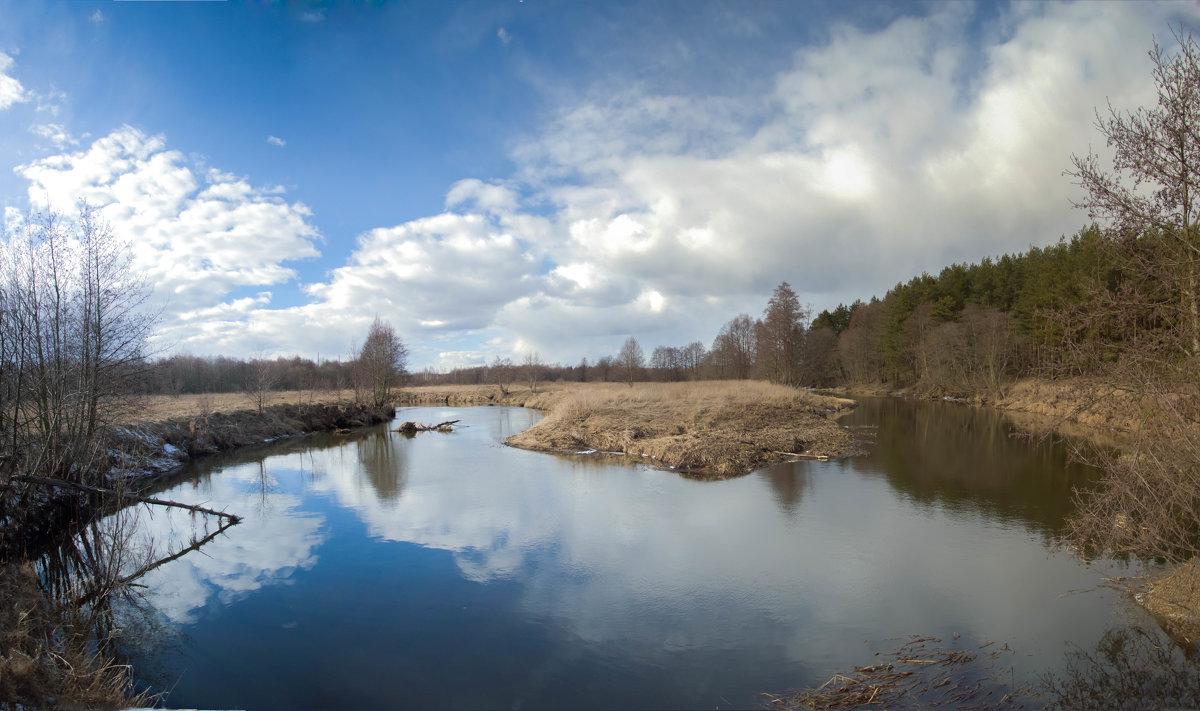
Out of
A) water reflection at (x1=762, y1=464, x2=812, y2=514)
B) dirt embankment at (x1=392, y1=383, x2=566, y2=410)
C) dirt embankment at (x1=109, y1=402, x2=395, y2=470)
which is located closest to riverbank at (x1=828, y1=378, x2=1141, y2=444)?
water reflection at (x1=762, y1=464, x2=812, y2=514)

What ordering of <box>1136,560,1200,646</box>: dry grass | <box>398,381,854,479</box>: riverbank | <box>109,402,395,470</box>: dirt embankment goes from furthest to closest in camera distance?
<box>109,402,395,470</box>: dirt embankment → <box>398,381,854,479</box>: riverbank → <box>1136,560,1200,646</box>: dry grass

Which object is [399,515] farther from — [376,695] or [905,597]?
[905,597]

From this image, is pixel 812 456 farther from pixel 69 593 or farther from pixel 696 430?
pixel 69 593

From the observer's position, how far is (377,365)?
1422 inches

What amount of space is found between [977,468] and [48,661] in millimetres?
18492

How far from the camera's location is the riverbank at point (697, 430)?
1595 centimetres

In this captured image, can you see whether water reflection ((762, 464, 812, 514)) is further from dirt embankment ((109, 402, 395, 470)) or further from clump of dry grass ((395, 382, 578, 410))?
clump of dry grass ((395, 382, 578, 410))

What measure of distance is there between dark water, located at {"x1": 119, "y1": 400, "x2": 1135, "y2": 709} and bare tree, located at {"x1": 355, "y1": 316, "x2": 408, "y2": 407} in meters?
22.2

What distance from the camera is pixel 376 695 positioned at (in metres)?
5.19

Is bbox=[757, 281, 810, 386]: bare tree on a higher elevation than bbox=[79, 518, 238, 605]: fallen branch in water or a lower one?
higher

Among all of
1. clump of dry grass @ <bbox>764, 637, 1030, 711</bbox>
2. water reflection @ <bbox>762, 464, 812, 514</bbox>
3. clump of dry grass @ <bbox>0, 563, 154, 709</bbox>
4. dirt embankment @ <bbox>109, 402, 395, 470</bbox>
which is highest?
dirt embankment @ <bbox>109, 402, 395, 470</bbox>

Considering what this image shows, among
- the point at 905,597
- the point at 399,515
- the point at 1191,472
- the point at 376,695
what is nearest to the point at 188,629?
the point at 376,695

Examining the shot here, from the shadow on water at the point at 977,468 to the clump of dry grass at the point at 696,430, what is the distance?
2.00 metres

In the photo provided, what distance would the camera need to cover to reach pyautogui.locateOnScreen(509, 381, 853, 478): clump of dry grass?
16.0m
